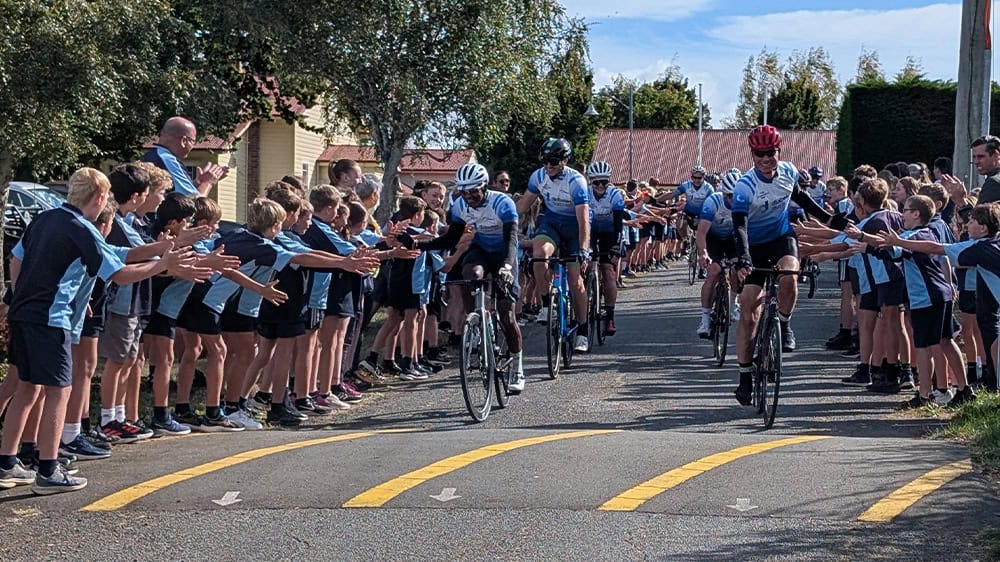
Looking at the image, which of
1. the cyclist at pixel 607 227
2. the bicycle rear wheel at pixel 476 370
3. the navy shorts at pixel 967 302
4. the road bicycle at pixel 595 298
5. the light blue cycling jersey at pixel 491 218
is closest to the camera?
the bicycle rear wheel at pixel 476 370

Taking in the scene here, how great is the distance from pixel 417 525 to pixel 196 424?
443 centimetres

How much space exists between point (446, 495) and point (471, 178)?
4.55 metres

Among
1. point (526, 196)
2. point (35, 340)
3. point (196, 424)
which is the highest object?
point (526, 196)

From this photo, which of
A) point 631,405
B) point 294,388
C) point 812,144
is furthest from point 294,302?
point 812,144

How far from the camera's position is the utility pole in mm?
19594

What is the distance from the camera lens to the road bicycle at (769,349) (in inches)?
444

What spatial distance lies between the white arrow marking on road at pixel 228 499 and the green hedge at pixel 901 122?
31783 mm

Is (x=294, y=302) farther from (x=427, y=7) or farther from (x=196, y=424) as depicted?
(x=427, y=7)

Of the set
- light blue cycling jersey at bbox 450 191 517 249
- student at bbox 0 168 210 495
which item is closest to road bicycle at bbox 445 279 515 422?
light blue cycling jersey at bbox 450 191 517 249

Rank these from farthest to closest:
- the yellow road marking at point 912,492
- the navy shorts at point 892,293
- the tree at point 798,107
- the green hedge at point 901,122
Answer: the tree at point 798,107
the green hedge at point 901,122
the navy shorts at point 892,293
the yellow road marking at point 912,492

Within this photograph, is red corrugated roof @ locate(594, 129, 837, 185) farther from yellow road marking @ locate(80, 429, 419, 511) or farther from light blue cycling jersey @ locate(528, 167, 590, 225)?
yellow road marking @ locate(80, 429, 419, 511)

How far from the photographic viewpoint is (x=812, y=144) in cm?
9594

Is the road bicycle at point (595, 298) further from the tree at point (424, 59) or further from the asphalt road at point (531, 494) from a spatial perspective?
the tree at point (424, 59)

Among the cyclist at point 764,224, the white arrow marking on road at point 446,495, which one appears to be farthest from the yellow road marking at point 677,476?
the cyclist at point 764,224
